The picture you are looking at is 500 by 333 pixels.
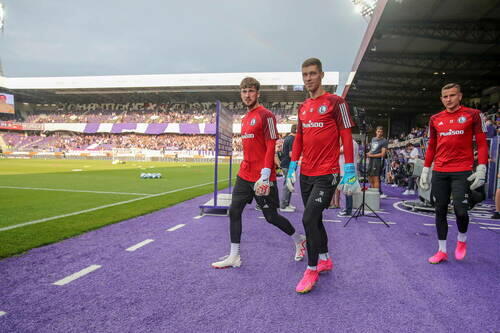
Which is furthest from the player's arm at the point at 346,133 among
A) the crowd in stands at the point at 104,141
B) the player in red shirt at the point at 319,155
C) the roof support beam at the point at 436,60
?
the crowd in stands at the point at 104,141

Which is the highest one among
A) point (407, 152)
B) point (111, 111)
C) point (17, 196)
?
point (111, 111)

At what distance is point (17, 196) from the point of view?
7.73 metres

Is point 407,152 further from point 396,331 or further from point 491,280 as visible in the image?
point 396,331

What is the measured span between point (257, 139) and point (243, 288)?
154cm

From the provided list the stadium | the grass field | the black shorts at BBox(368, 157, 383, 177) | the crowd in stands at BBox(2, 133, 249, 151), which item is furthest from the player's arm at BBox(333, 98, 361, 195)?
the crowd in stands at BBox(2, 133, 249, 151)

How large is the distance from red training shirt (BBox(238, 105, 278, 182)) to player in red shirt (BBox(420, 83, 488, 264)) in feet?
7.02

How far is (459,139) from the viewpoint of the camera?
140 inches

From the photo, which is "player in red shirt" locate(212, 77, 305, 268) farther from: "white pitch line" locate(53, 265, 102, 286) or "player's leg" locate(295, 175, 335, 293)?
"white pitch line" locate(53, 265, 102, 286)

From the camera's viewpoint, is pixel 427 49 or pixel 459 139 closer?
pixel 459 139

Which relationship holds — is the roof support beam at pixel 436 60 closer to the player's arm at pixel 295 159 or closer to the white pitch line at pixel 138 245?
the player's arm at pixel 295 159

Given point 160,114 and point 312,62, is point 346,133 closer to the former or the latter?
point 312,62

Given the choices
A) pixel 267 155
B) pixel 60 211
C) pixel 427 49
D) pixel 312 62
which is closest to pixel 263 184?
pixel 267 155

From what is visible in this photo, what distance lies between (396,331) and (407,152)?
1299 cm

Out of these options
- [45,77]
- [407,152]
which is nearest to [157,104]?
[45,77]
